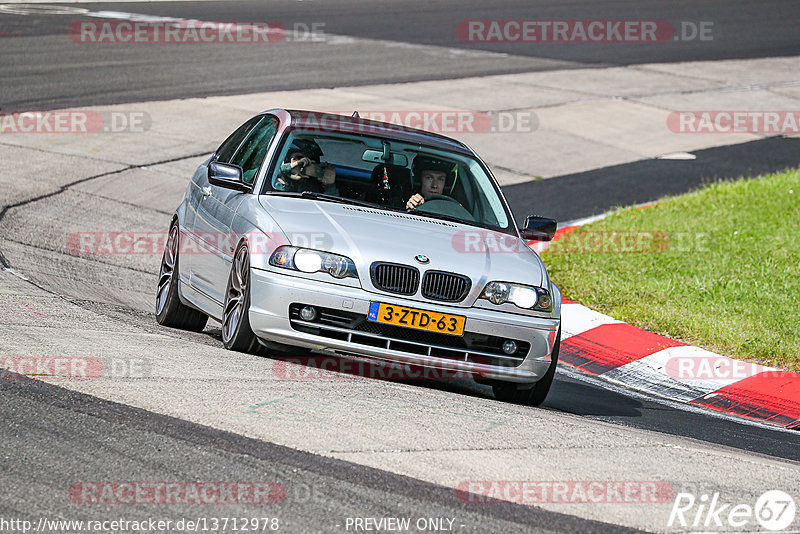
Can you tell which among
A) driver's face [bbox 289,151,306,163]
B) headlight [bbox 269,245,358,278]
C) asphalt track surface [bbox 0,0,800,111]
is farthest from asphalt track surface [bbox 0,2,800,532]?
driver's face [bbox 289,151,306,163]

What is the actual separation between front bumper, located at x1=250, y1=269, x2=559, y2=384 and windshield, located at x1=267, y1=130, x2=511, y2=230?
1.15m

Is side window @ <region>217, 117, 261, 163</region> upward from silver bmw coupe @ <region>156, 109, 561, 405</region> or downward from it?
upward

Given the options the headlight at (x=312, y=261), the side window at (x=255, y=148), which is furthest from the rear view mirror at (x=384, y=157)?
the headlight at (x=312, y=261)

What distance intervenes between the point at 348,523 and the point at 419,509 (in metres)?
0.34

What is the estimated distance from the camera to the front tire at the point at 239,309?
7090mm

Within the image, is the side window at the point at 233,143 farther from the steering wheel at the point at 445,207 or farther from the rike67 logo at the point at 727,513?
the rike67 logo at the point at 727,513

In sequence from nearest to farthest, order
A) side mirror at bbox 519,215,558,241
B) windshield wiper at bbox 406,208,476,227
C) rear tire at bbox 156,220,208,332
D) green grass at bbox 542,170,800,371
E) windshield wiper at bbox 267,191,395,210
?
1. windshield wiper at bbox 267,191,395,210
2. windshield wiper at bbox 406,208,476,227
3. side mirror at bbox 519,215,558,241
4. rear tire at bbox 156,220,208,332
5. green grass at bbox 542,170,800,371

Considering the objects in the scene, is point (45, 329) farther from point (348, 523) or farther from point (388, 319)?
point (348, 523)

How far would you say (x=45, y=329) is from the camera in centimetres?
695

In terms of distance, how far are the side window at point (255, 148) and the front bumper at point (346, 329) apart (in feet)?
4.59

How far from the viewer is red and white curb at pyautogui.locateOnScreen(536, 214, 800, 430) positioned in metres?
8.28

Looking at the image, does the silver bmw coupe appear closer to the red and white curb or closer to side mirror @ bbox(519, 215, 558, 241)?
side mirror @ bbox(519, 215, 558, 241)

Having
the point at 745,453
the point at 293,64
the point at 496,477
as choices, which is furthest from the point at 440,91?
the point at 496,477

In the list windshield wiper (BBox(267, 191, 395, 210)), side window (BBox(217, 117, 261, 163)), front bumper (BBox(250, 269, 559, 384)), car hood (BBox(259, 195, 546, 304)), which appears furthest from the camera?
side window (BBox(217, 117, 261, 163))
